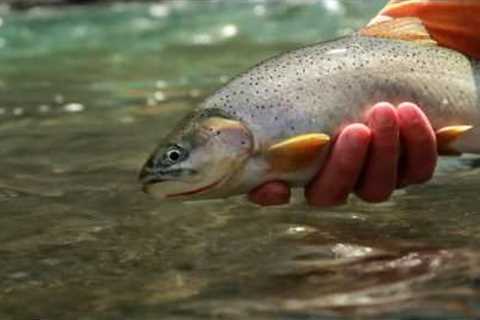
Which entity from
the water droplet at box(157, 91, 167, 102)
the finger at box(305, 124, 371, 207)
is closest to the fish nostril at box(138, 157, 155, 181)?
the finger at box(305, 124, 371, 207)

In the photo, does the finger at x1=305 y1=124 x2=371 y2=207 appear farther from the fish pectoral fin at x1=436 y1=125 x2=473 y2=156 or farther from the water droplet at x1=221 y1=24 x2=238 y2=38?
the water droplet at x1=221 y1=24 x2=238 y2=38

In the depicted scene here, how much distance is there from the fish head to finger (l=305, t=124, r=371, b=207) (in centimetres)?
22

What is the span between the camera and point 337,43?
9.81 feet

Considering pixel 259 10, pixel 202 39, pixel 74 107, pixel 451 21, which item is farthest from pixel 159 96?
pixel 259 10

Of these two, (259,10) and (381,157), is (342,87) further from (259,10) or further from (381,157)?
(259,10)

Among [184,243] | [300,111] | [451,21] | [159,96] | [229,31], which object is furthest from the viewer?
[229,31]

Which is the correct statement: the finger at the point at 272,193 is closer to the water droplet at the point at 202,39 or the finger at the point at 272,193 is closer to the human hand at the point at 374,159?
the human hand at the point at 374,159

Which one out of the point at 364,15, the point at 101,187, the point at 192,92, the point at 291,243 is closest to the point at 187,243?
the point at 291,243

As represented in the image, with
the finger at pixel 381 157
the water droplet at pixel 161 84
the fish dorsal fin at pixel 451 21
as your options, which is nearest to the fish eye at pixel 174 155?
the finger at pixel 381 157

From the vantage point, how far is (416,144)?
2836mm

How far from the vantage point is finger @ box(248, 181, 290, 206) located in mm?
2801

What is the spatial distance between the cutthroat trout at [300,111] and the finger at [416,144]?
2.1 inches

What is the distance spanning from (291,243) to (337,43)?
57 centimetres

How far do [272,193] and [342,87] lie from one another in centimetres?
34
